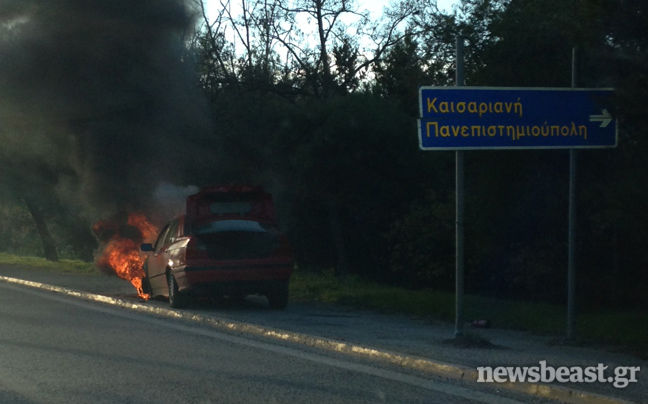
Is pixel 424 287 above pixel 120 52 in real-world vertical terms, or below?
below

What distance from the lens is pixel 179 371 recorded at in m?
8.01

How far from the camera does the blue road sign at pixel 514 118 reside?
950 cm

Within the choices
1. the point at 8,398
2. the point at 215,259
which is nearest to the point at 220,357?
the point at 8,398

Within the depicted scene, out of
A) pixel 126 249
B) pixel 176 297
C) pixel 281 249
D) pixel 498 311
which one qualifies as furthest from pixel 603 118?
pixel 126 249

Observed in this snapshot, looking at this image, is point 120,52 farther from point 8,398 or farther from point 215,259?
point 8,398

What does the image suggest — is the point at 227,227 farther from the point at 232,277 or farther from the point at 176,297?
the point at 176,297

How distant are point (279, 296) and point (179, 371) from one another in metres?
5.72

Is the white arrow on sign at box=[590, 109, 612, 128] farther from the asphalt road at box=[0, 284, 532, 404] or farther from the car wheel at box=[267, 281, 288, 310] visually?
the car wheel at box=[267, 281, 288, 310]

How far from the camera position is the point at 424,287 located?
18.7 m

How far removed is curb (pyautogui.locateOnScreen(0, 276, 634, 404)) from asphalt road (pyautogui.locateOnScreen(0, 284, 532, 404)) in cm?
26

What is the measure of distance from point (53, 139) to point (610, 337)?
17.9m

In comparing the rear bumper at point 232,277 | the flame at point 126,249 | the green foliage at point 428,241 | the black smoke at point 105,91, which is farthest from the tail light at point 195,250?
the black smoke at point 105,91

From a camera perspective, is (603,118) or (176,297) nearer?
(603,118)

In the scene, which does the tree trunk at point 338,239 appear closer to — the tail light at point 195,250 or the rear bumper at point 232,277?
the rear bumper at point 232,277
